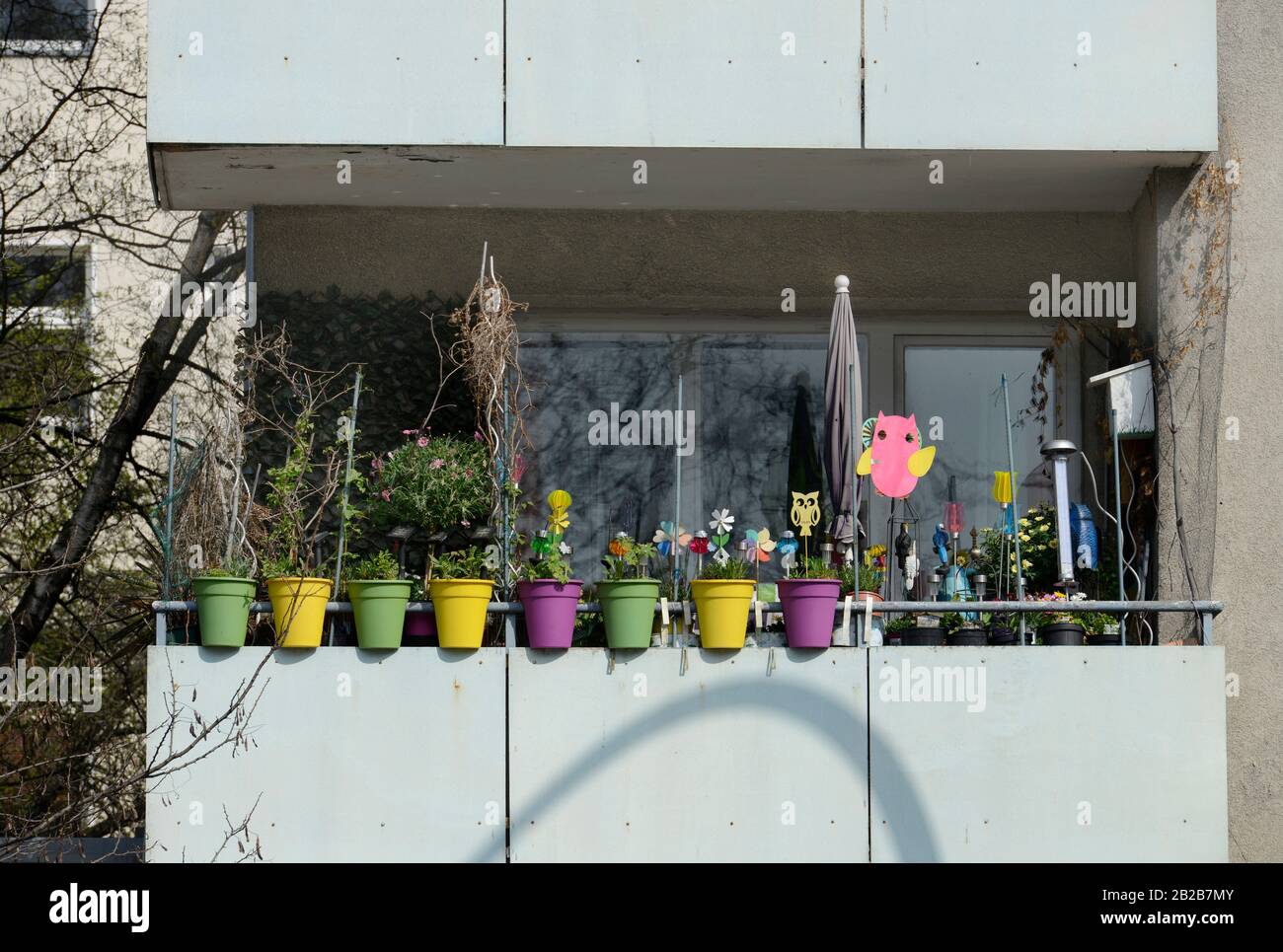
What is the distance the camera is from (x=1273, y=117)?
28.4ft

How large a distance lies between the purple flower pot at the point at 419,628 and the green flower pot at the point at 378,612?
8.4 inches

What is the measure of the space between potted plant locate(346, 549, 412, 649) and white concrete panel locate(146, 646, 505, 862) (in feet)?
0.25

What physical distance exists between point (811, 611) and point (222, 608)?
8.75ft

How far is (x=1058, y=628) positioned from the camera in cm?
808

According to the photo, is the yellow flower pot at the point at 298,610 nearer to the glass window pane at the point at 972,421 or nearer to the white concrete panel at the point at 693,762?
the white concrete panel at the point at 693,762

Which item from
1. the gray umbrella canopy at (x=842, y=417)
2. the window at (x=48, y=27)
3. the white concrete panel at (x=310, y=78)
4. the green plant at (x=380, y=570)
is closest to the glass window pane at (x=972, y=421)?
the gray umbrella canopy at (x=842, y=417)

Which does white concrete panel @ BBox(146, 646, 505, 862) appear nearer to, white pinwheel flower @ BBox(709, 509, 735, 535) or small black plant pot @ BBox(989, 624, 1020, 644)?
white pinwheel flower @ BBox(709, 509, 735, 535)

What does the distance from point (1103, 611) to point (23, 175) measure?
10466mm

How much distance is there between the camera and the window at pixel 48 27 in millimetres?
15680

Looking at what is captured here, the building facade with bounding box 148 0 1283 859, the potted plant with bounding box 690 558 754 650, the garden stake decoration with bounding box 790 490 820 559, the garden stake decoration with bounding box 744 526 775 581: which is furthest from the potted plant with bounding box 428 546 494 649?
the garden stake decoration with bounding box 790 490 820 559

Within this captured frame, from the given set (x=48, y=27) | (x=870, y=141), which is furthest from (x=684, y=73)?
(x=48, y=27)

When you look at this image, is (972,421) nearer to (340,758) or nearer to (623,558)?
(623,558)
